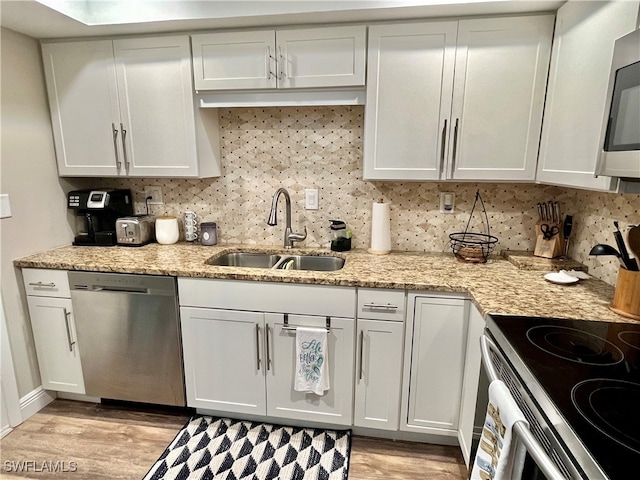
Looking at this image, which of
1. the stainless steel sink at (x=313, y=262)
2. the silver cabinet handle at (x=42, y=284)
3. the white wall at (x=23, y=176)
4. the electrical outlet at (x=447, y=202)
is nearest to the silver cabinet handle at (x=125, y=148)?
the white wall at (x=23, y=176)

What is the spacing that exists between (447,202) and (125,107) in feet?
6.57

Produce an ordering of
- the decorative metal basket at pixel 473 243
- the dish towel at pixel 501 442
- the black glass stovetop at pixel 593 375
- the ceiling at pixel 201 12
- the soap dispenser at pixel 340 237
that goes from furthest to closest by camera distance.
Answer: the soap dispenser at pixel 340 237
the decorative metal basket at pixel 473 243
the ceiling at pixel 201 12
the dish towel at pixel 501 442
the black glass stovetop at pixel 593 375

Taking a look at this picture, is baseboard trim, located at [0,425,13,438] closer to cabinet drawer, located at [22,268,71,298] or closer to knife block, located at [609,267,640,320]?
cabinet drawer, located at [22,268,71,298]

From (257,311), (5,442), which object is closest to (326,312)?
(257,311)

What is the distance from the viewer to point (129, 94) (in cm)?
214

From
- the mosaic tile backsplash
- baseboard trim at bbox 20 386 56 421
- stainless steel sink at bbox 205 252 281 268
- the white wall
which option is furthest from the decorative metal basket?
baseboard trim at bbox 20 386 56 421

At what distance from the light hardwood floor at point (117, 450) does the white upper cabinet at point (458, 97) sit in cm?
147

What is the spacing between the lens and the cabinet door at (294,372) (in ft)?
6.14

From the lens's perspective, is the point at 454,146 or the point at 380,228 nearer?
the point at 454,146

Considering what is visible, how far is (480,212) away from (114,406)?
2.55 meters

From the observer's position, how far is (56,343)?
2.16m

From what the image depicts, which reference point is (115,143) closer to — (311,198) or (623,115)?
(311,198)

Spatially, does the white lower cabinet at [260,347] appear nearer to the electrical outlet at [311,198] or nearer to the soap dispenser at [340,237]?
the soap dispenser at [340,237]

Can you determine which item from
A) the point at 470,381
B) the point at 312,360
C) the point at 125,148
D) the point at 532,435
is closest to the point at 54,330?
the point at 125,148
